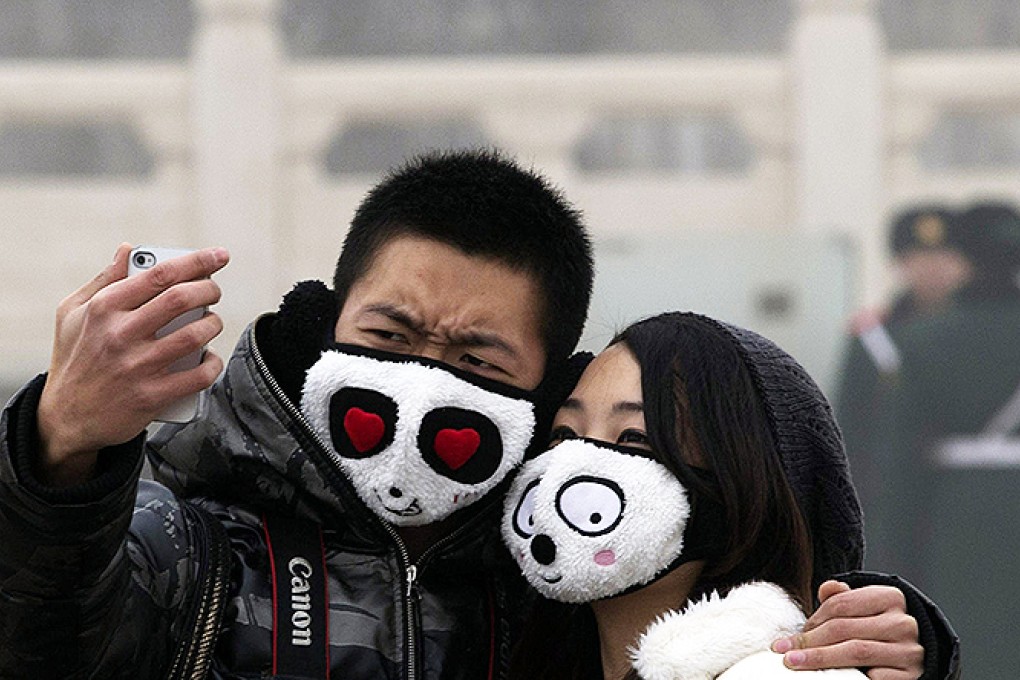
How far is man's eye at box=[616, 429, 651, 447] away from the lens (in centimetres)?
133

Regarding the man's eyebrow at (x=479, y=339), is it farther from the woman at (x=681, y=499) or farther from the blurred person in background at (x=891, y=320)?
the blurred person in background at (x=891, y=320)

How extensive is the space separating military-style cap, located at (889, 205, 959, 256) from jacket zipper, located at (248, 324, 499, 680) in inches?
129

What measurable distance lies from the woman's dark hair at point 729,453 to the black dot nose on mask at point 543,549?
108 millimetres

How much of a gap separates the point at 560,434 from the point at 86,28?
731cm

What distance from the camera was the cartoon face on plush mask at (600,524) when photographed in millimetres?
1288

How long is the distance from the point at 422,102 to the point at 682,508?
582 centimetres

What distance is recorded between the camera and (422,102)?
22.9ft

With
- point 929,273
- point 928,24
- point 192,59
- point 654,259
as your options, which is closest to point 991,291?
point 929,273

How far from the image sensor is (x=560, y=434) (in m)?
1.38

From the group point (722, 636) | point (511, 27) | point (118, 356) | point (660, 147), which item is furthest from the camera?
point (660, 147)

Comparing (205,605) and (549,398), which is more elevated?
(549,398)

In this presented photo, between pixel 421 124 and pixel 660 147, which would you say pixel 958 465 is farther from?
pixel 660 147

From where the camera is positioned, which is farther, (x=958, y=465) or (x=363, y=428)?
(x=958, y=465)

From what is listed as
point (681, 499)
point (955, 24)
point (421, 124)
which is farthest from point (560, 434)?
point (955, 24)
